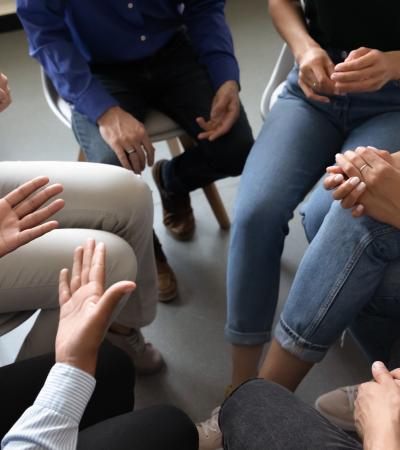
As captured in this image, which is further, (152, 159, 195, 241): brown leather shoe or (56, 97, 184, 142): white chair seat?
(152, 159, 195, 241): brown leather shoe

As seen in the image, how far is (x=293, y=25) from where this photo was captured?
3.93 feet

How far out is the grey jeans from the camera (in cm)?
73

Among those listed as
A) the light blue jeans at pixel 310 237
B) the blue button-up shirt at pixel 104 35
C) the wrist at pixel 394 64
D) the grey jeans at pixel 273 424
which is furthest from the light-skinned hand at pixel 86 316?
the wrist at pixel 394 64

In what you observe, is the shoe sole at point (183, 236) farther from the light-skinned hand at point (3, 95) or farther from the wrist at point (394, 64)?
the wrist at point (394, 64)

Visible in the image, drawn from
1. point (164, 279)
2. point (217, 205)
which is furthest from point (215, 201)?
point (164, 279)

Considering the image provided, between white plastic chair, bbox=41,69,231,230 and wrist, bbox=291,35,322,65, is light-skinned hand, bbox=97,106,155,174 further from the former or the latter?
wrist, bbox=291,35,322,65

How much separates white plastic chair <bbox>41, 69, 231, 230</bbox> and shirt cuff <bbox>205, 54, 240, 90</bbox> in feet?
0.52

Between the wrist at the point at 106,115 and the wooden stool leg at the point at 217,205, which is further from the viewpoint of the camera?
the wooden stool leg at the point at 217,205

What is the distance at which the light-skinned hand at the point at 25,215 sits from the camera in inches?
34.0

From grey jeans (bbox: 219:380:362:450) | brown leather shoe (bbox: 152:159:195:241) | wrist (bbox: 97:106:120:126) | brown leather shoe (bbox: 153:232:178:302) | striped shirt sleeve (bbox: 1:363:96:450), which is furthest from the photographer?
brown leather shoe (bbox: 152:159:195:241)

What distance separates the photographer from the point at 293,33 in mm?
1185

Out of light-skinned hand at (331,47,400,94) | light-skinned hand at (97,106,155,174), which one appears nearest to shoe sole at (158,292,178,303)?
light-skinned hand at (97,106,155,174)

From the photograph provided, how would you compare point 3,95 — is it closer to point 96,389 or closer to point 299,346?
point 96,389

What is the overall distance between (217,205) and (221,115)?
0.40 metres
